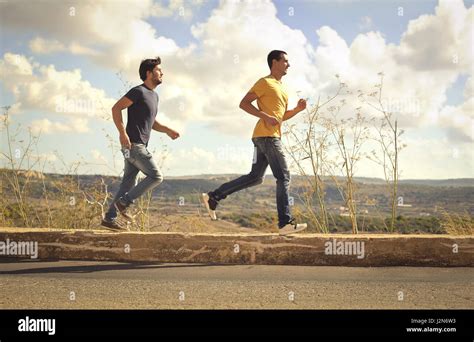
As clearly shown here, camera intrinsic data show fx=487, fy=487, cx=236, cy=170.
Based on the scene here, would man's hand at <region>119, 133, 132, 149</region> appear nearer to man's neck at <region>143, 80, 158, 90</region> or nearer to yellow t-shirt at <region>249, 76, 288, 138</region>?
man's neck at <region>143, 80, 158, 90</region>

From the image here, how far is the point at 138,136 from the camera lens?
536 centimetres

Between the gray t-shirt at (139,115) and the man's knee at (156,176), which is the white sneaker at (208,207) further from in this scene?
the gray t-shirt at (139,115)

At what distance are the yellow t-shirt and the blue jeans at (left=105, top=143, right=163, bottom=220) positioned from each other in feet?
3.92

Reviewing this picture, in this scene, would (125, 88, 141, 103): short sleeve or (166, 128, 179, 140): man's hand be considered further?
(166, 128, 179, 140): man's hand

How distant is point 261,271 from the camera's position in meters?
4.68

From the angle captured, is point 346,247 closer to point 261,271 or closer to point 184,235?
point 261,271

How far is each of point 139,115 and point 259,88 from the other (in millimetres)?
1354

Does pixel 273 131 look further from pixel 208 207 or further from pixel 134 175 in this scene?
pixel 134 175

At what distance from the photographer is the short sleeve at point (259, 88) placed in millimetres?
5262

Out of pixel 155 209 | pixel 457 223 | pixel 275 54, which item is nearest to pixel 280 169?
pixel 275 54

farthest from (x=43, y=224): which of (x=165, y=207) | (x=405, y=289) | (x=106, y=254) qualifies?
(x=405, y=289)

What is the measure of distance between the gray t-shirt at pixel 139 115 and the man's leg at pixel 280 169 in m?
1.31

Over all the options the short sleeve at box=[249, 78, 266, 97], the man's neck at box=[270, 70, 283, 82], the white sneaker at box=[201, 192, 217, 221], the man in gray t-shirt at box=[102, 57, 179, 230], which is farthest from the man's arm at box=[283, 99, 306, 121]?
the man in gray t-shirt at box=[102, 57, 179, 230]

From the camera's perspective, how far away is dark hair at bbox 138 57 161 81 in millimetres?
5499
